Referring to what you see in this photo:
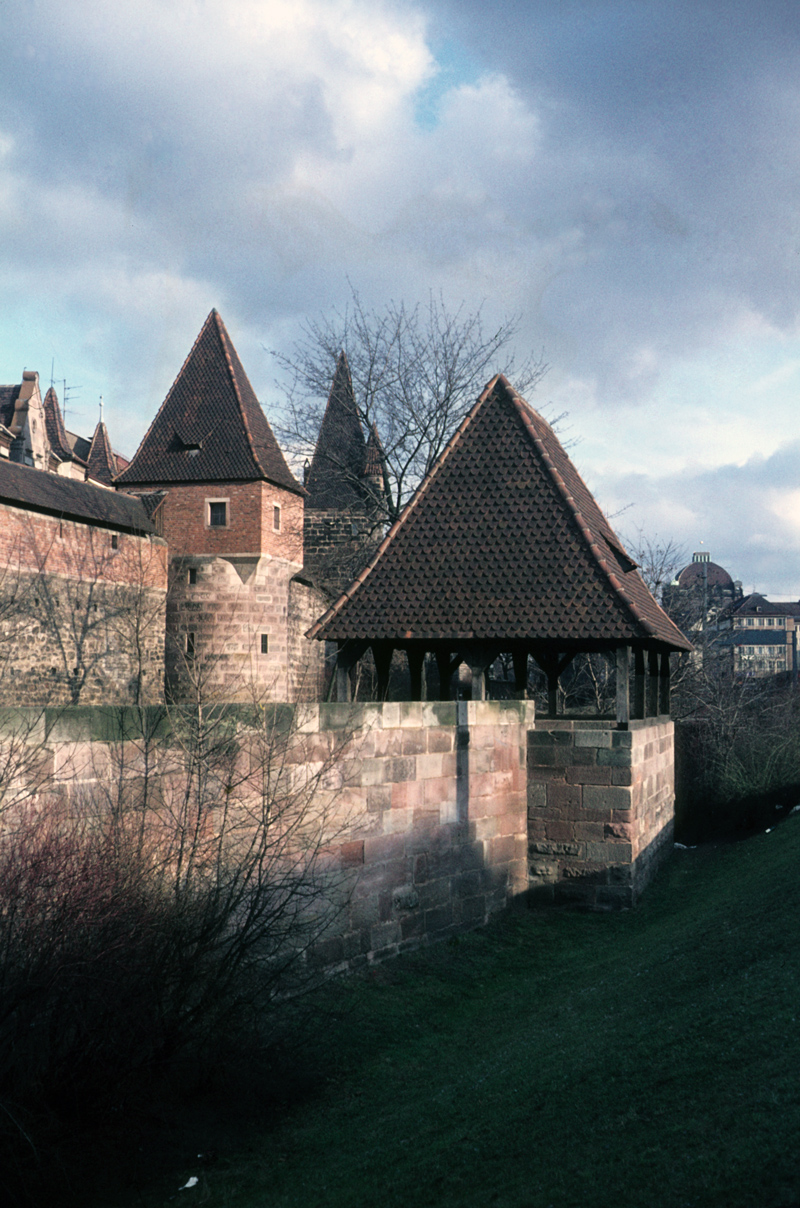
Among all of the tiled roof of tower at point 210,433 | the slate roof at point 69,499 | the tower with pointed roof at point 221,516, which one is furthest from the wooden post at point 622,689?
the tiled roof of tower at point 210,433

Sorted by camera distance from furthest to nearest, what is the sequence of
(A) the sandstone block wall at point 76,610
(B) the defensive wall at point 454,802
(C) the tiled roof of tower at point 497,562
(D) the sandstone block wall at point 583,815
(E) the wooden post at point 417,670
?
(A) the sandstone block wall at point 76,610 → (E) the wooden post at point 417,670 → (C) the tiled roof of tower at point 497,562 → (D) the sandstone block wall at point 583,815 → (B) the defensive wall at point 454,802

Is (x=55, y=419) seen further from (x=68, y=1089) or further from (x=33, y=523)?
(x=68, y=1089)

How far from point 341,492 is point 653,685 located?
58.1 ft

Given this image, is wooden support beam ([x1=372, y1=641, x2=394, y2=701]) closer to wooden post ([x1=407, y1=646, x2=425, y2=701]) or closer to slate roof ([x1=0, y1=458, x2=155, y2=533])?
wooden post ([x1=407, y1=646, x2=425, y2=701])

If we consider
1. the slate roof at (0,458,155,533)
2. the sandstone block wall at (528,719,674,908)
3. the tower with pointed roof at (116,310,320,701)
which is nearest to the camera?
the sandstone block wall at (528,719,674,908)

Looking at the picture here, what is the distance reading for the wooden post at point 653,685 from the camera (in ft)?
47.6

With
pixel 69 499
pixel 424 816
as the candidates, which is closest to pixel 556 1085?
pixel 424 816

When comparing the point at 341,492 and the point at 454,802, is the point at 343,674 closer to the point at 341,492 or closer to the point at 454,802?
the point at 454,802

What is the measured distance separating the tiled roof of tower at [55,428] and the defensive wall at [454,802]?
3625 cm

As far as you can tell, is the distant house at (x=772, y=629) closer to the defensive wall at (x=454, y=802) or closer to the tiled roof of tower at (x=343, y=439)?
the tiled roof of tower at (x=343, y=439)

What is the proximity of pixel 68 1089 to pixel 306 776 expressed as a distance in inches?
123

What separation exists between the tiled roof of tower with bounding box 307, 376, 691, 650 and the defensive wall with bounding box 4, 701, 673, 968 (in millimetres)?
1181

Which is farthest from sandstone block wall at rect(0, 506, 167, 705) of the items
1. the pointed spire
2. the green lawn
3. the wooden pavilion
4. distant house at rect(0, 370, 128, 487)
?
the green lawn

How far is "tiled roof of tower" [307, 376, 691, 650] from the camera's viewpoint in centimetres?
1133
